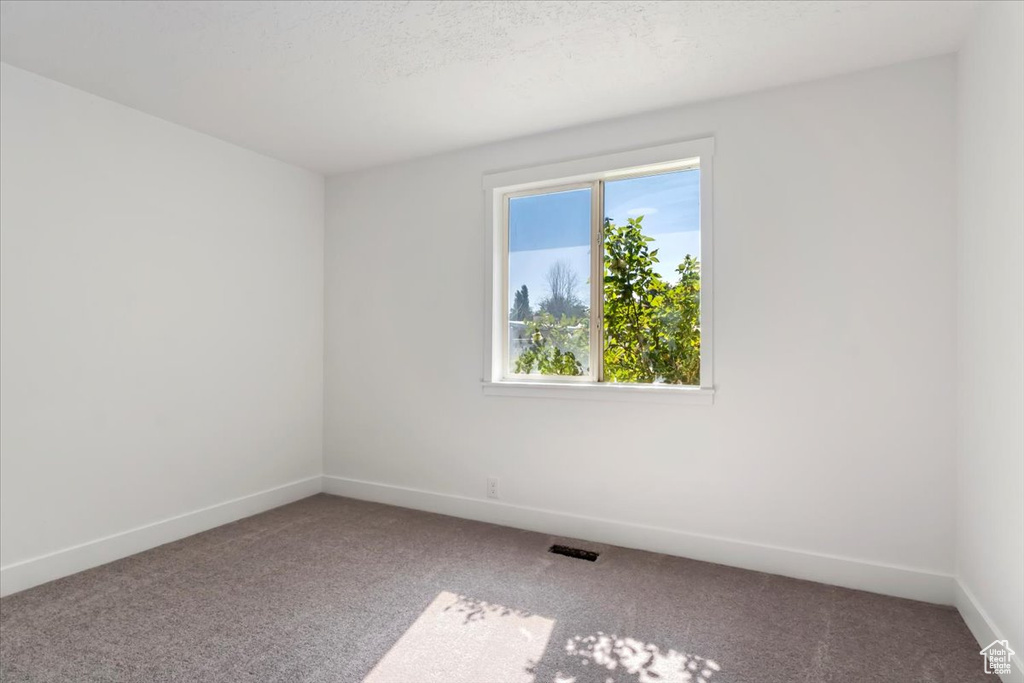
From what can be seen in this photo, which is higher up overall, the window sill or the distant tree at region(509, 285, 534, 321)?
the distant tree at region(509, 285, 534, 321)

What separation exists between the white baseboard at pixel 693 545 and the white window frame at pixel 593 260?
0.76 m

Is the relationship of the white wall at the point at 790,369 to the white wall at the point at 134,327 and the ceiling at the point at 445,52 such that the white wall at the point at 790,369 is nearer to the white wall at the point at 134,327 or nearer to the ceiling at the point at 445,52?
the ceiling at the point at 445,52

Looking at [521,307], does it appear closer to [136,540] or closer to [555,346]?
[555,346]

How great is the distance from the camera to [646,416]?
3098 millimetres

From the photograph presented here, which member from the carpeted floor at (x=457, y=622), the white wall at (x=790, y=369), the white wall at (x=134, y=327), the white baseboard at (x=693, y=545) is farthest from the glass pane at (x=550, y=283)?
the white wall at (x=134, y=327)

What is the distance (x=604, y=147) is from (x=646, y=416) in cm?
165

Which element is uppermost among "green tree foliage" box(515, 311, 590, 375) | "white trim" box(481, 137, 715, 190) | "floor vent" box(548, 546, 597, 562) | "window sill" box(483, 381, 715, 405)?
"white trim" box(481, 137, 715, 190)

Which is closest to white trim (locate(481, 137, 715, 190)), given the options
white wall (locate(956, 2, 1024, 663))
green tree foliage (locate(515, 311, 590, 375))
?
green tree foliage (locate(515, 311, 590, 375))

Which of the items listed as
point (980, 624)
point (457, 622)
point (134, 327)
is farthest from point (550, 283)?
point (980, 624)

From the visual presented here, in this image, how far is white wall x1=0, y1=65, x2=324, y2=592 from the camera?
8.58 ft

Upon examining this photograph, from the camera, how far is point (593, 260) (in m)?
3.39

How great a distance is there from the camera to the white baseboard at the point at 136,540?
2.57 m

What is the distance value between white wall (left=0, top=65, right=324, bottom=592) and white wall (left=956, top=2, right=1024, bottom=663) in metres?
4.05

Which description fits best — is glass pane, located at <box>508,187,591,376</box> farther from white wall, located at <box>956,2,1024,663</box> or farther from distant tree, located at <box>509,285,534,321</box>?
white wall, located at <box>956,2,1024,663</box>
